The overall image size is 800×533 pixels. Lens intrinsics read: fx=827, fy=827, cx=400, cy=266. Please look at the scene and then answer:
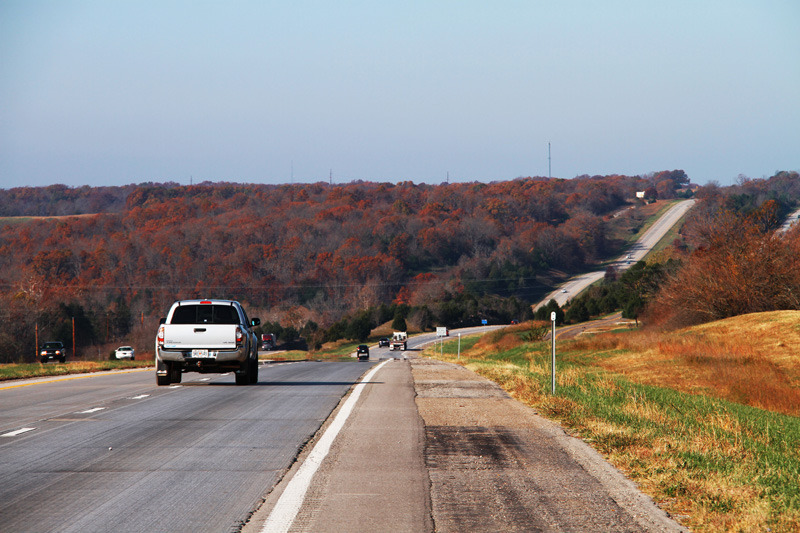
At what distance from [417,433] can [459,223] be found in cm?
16517

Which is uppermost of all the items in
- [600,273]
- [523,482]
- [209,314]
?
[600,273]

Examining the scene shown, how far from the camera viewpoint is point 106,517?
688 centimetres

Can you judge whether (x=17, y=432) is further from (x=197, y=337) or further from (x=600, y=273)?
(x=600, y=273)

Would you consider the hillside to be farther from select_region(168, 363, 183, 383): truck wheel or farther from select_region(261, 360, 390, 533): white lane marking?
select_region(261, 360, 390, 533): white lane marking

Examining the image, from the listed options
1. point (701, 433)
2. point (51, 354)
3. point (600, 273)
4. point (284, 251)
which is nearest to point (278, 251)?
point (284, 251)

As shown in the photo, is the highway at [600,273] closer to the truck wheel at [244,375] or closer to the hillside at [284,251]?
the hillside at [284,251]

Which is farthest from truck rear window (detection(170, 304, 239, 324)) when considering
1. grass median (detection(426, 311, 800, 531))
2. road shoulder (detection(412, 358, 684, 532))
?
road shoulder (detection(412, 358, 684, 532))

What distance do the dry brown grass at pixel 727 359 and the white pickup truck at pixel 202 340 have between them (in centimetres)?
1630

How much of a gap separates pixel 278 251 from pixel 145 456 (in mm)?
141416

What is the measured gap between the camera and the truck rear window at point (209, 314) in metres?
21.3

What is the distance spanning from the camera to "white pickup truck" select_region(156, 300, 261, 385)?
66.1 ft

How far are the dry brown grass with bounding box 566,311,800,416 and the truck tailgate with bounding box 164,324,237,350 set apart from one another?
54.6ft

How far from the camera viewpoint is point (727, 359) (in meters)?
36.7

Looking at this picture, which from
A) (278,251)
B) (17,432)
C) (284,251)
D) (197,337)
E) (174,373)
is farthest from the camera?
(284,251)
